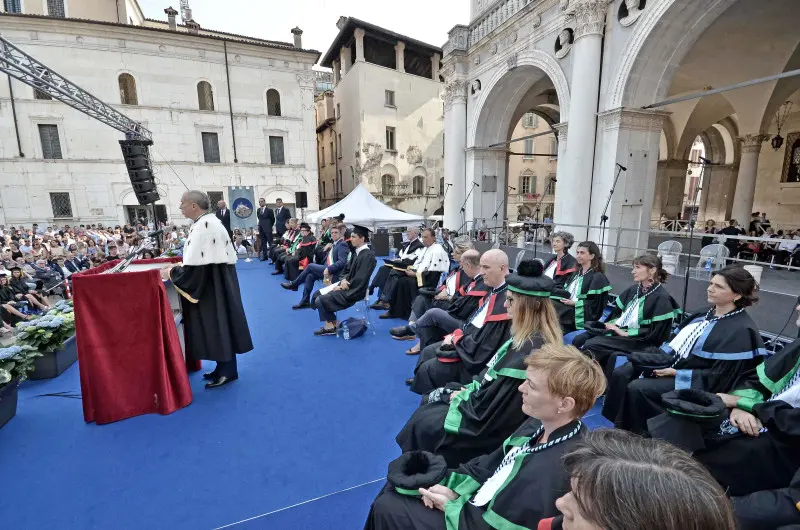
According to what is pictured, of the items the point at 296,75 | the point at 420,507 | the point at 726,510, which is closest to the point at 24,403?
the point at 420,507

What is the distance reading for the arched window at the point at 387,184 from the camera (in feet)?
90.1

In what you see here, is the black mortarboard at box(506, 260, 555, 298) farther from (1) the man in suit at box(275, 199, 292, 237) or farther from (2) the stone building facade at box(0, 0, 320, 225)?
(2) the stone building facade at box(0, 0, 320, 225)

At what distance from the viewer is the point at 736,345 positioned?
2.80 metres

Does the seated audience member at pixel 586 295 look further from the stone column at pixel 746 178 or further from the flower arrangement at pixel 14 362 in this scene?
the stone column at pixel 746 178

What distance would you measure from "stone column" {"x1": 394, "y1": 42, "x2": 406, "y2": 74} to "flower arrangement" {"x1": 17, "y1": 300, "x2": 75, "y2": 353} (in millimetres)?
26712

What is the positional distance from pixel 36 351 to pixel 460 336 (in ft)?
14.4

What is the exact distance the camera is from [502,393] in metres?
2.20

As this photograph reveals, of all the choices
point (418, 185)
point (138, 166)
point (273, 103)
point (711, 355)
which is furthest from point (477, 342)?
point (418, 185)

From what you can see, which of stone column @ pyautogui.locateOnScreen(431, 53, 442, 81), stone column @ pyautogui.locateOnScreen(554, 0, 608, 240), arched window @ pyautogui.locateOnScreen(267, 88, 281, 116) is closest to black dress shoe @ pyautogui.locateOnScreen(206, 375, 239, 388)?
stone column @ pyautogui.locateOnScreen(554, 0, 608, 240)

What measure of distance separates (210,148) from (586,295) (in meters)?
22.6

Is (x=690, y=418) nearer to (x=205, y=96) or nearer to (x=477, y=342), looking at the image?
(x=477, y=342)

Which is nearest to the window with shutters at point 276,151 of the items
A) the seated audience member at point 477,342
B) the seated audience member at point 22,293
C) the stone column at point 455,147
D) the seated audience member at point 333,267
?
the stone column at point 455,147

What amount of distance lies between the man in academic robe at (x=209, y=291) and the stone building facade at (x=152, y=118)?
19.1 m

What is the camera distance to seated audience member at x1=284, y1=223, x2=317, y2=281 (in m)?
9.12
